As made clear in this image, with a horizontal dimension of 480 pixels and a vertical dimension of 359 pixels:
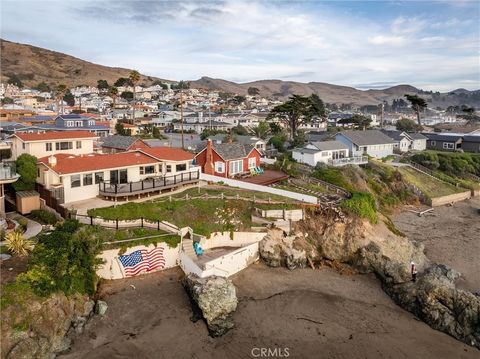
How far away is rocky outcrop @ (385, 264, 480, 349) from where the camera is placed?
19875mm

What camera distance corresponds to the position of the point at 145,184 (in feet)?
97.9

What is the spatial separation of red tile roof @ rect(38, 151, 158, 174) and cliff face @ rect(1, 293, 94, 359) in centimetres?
1137

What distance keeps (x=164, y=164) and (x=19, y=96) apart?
11752 cm

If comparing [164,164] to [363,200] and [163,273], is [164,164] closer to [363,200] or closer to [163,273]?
[163,273]

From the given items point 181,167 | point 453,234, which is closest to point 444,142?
point 453,234

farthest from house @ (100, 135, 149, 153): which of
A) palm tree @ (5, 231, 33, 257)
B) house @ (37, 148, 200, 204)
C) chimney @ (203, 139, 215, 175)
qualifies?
palm tree @ (5, 231, 33, 257)

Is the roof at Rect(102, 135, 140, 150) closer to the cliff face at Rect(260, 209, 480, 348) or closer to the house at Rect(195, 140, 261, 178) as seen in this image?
the house at Rect(195, 140, 261, 178)

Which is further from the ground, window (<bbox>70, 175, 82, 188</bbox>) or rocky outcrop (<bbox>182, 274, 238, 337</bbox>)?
window (<bbox>70, 175, 82, 188</bbox>)

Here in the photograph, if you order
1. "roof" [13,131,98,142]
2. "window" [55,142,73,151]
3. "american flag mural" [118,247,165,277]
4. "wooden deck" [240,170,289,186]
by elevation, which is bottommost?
"american flag mural" [118,247,165,277]

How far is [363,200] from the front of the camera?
32031 millimetres

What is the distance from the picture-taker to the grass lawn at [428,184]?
1858 inches

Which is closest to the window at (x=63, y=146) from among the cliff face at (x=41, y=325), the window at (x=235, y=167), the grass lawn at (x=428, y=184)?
the window at (x=235, y=167)

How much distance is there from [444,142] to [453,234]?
Result: 135ft

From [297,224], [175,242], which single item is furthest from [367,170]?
Answer: [175,242]
